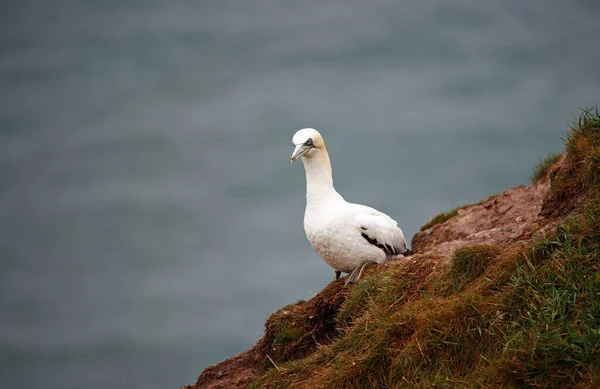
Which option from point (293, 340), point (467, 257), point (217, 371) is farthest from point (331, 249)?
point (467, 257)

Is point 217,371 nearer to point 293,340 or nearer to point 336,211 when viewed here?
point 293,340

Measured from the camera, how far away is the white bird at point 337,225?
1226cm

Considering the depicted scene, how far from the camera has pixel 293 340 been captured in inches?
440

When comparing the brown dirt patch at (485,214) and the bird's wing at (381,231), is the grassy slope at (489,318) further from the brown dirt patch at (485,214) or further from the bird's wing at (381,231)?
the brown dirt patch at (485,214)

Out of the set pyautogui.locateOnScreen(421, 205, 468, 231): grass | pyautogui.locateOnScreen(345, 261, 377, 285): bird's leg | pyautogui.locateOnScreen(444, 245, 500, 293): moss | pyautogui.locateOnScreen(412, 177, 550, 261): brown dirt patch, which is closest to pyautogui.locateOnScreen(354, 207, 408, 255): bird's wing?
pyautogui.locateOnScreen(345, 261, 377, 285): bird's leg

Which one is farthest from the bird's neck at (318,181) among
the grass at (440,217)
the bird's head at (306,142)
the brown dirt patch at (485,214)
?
the grass at (440,217)

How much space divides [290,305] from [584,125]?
4763 millimetres

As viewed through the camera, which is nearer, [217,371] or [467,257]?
[467,257]

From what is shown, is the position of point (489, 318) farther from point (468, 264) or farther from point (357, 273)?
point (357, 273)

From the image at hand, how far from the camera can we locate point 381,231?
41.1 ft

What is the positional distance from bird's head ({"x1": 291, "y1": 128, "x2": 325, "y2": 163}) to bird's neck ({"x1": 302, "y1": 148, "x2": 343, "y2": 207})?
125mm

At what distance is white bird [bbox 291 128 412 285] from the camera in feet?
40.2

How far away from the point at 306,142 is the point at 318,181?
2.23 ft

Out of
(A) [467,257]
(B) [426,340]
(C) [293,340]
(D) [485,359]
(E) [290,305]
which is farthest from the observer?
(E) [290,305]
